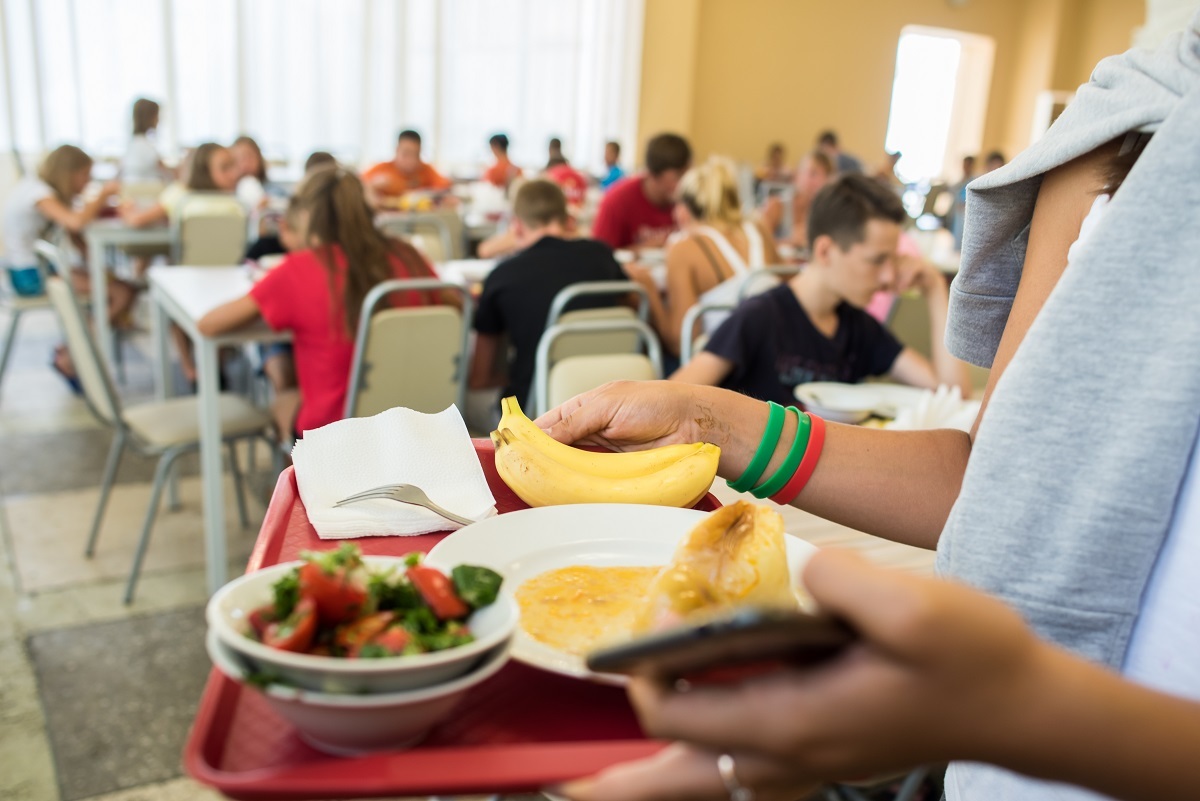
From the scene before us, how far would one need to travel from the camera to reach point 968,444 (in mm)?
938

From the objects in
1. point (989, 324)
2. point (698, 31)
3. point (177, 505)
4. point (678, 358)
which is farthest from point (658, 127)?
point (989, 324)

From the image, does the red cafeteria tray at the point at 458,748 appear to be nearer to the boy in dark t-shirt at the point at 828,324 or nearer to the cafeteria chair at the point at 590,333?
the boy in dark t-shirt at the point at 828,324

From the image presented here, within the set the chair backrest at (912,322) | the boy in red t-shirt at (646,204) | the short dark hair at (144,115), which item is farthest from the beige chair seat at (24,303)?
the chair backrest at (912,322)

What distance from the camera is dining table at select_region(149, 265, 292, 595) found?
108 inches

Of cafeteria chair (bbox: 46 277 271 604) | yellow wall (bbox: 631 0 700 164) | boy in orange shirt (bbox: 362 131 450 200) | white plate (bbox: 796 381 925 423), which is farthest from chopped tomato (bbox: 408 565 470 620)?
yellow wall (bbox: 631 0 700 164)

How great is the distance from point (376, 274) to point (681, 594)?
7.87 ft

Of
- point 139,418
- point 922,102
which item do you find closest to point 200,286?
point 139,418

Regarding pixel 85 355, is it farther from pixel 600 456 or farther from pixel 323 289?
pixel 600 456

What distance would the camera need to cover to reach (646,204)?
540 cm

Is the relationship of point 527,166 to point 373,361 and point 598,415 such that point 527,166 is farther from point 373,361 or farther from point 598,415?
point 598,415

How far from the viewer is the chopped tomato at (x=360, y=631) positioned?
53 centimetres

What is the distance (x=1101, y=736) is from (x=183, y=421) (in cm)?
285

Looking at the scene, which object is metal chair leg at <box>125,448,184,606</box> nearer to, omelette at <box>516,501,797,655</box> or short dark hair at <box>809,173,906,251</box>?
short dark hair at <box>809,173,906,251</box>

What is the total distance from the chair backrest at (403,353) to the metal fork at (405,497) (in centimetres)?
189
